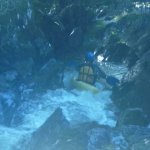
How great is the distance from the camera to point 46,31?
28594mm

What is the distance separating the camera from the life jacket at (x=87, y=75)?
25.9 m


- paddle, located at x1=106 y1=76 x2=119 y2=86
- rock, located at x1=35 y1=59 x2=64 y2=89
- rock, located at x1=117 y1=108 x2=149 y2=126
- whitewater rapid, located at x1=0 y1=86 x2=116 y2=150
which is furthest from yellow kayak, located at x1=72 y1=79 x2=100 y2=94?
rock, located at x1=117 y1=108 x2=149 y2=126

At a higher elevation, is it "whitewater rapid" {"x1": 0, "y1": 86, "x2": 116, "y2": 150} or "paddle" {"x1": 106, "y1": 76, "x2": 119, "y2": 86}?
"paddle" {"x1": 106, "y1": 76, "x2": 119, "y2": 86}

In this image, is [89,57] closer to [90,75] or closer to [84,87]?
[90,75]

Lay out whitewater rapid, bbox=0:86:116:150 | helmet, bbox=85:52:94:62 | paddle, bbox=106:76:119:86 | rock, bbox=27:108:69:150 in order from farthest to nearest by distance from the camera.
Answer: helmet, bbox=85:52:94:62 < paddle, bbox=106:76:119:86 < whitewater rapid, bbox=0:86:116:150 < rock, bbox=27:108:69:150

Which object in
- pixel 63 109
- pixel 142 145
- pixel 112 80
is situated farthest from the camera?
pixel 112 80

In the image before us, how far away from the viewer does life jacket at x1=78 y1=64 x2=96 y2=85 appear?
25906 millimetres

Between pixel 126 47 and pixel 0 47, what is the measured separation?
9325 millimetres

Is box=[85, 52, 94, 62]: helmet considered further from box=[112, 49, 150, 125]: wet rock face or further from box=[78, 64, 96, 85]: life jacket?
box=[112, 49, 150, 125]: wet rock face

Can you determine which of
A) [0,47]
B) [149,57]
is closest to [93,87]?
[149,57]

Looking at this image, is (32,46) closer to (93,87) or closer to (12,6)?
(12,6)

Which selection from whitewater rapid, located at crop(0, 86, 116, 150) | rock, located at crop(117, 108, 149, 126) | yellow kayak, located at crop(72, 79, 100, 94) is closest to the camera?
rock, located at crop(117, 108, 149, 126)

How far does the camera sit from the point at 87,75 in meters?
26.0

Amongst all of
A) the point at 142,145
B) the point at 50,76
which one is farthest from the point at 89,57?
the point at 142,145
